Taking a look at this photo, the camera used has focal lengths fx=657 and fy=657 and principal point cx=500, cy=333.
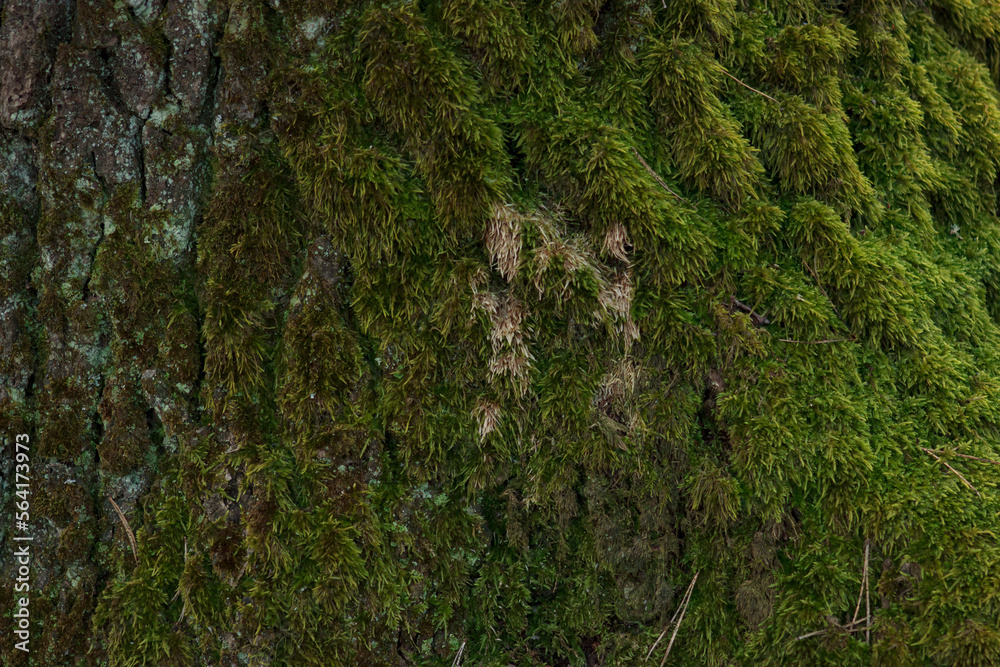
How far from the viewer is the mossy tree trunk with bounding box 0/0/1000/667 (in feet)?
7.75

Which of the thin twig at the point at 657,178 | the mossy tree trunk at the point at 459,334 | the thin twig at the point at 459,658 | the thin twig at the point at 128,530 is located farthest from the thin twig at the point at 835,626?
the thin twig at the point at 128,530

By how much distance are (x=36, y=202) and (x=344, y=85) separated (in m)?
1.33

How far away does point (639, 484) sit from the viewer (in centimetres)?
247

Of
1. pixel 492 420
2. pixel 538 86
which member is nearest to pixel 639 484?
pixel 492 420

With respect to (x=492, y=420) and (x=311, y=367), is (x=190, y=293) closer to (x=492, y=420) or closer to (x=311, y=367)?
(x=311, y=367)

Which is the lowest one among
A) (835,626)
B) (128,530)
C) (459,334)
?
(835,626)

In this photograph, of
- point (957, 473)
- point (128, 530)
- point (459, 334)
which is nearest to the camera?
point (957, 473)

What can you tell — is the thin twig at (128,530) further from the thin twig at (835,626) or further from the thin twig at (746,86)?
the thin twig at (746,86)

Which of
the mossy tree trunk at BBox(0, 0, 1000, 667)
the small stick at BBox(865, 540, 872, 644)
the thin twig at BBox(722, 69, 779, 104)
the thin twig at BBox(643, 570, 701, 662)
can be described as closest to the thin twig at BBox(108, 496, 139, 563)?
the mossy tree trunk at BBox(0, 0, 1000, 667)

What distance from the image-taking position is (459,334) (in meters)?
2.39

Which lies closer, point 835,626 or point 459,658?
point 835,626

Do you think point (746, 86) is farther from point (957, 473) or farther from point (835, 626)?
point (835, 626)

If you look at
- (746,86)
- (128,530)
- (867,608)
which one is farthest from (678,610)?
Answer: (128,530)

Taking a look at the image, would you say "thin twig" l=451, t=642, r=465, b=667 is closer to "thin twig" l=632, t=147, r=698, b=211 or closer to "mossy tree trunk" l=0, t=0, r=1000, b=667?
"mossy tree trunk" l=0, t=0, r=1000, b=667
